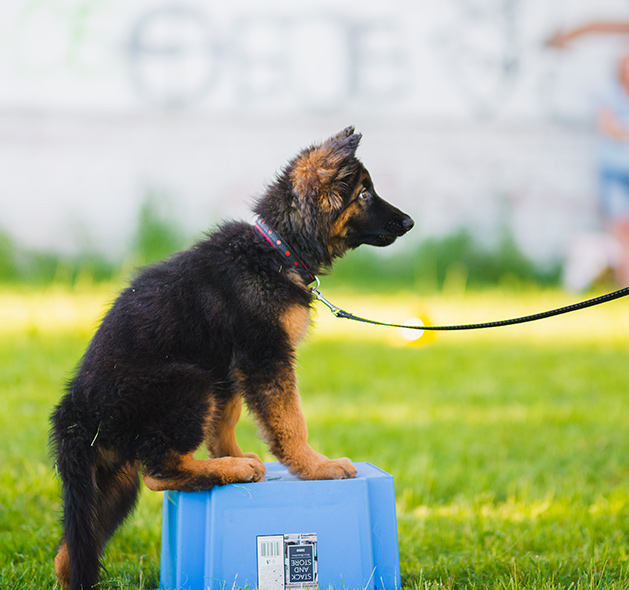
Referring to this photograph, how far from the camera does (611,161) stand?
47.5 feet

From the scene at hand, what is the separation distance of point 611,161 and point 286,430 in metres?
13.3

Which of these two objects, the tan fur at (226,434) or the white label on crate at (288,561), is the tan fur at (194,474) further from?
the tan fur at (226,434)

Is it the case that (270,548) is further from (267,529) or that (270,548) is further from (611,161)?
(611,161)

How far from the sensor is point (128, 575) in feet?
10.0

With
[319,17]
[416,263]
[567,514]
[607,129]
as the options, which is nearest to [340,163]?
[567,514]

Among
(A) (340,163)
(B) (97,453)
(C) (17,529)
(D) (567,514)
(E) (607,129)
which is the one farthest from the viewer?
(E) (607,129)

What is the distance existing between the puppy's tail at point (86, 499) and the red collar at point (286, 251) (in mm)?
1018

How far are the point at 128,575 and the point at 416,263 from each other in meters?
10.4

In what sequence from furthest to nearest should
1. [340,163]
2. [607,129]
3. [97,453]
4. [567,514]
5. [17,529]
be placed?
[607,129] → [567,514] → [17,529] → [340,163] → [97,453]

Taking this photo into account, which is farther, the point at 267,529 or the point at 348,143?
the point at 348,143

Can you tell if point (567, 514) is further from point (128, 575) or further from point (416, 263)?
point (416, 263)

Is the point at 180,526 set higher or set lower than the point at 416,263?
lower

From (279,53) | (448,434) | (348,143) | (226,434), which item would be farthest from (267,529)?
(279,53)

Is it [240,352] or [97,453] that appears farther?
[240,352]
